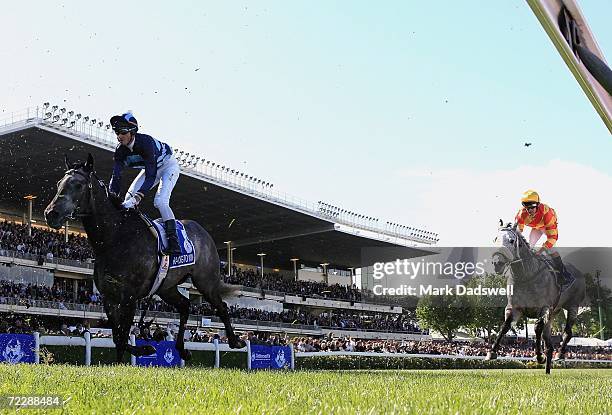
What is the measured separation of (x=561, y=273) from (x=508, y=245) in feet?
6.39

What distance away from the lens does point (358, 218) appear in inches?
2562

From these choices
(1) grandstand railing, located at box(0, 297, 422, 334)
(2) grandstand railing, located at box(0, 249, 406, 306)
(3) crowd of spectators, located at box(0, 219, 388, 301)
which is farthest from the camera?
(3) crowd of spectators, located at box(0, 219, 388, 301)

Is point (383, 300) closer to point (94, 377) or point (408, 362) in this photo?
point (408, 362)

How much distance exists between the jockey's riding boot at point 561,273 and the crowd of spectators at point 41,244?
3222cm

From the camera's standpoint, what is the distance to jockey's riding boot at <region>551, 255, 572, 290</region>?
13250 mm

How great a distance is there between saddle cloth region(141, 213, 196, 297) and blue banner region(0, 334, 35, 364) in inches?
234

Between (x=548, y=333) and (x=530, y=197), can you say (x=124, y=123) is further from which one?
(x=548, y=333)

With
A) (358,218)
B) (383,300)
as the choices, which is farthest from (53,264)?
(383,300)

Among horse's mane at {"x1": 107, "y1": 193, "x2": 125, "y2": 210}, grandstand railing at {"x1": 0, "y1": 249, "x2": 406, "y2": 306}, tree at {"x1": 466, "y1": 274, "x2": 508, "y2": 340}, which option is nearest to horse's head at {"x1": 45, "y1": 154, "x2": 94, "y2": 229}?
horse's mane at {"x1": 107, "y1": 193, "x2": 125, "y2": 210}

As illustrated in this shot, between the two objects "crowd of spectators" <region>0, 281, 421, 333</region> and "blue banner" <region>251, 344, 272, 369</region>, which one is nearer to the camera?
"blue banner" <region>251, 344, 272, 369</region>

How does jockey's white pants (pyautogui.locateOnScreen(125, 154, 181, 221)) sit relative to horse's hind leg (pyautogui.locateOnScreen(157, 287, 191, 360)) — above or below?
above

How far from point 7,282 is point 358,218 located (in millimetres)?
34942

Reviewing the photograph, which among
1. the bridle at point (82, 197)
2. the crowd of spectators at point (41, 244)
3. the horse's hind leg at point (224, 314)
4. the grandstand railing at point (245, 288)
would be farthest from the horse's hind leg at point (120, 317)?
the crowd of spectators at point (41, 244)

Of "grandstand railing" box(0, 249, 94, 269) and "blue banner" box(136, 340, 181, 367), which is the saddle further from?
"grandstand railing" box(0, 249, 94, 269)
